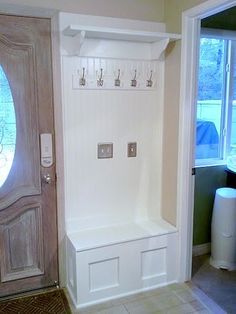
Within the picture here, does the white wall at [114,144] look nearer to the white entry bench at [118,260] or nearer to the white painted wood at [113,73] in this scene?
the white painted wood at [113,73]

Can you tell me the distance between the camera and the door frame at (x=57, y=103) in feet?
6.96

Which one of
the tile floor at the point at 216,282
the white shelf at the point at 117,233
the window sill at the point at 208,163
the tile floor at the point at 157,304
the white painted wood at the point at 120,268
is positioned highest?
the window sill at the point at 208,163

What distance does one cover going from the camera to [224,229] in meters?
2.79

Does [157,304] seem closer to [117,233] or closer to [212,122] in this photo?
[117,233]

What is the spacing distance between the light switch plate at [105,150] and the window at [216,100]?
37.0 inches

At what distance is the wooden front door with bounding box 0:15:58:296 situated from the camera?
7.13 feet

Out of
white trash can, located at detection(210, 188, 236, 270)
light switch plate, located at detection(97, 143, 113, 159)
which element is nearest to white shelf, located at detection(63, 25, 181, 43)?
light switch plate, located at detection(97, 143, 113, 159)

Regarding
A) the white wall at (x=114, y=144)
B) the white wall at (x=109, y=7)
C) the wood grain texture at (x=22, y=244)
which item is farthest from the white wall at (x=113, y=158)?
the white wall at (x=109, y=7)

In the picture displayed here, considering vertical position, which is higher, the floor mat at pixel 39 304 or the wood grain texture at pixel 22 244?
the wood grain texture at pixel 22 244

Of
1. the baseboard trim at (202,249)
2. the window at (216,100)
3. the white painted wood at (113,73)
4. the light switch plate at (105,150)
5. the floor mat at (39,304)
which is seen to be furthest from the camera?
the baseboard trim at (202,249)

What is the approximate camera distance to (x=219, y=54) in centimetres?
295

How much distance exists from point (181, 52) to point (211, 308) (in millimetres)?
1868

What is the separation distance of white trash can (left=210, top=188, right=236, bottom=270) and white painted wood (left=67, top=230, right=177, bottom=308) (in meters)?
0.53

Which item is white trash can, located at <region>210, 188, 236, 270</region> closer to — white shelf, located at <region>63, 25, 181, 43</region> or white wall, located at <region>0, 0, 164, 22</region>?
white shelf, located at <region>63, 25, 181, 43</region>
